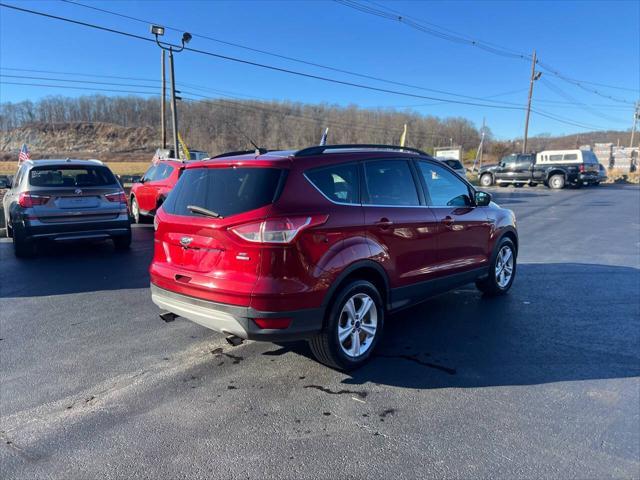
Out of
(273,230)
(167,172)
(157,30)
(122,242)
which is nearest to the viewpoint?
(273,230)

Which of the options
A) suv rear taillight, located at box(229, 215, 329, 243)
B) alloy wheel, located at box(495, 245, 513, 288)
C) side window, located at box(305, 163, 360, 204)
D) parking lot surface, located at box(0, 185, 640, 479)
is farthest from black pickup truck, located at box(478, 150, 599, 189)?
suv rear taillight, located at box(229, 215, 329, 243)

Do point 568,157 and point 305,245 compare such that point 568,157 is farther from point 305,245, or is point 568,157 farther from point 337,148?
point 305,245

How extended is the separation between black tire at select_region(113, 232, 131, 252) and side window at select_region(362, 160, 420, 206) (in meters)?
5.84

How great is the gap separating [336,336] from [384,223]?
1.04 meters

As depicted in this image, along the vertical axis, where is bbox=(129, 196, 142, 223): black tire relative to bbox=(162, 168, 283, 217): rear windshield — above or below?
below

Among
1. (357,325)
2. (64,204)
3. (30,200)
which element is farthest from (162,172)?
(357,325)

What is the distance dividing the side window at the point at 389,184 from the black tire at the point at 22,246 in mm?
6269

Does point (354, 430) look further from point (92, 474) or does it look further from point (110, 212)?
point (110, 212)

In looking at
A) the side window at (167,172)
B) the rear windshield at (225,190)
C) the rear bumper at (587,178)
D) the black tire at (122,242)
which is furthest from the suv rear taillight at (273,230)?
the rear bumper at (587,178)

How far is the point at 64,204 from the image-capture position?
7340 millimetres

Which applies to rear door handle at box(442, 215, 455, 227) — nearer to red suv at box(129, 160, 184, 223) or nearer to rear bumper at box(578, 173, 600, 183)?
red suv at box(129, 160, 184, 223)

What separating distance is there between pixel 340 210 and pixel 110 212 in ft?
19.0

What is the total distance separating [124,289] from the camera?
5.95 metres

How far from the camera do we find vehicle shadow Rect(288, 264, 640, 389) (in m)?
3.59
